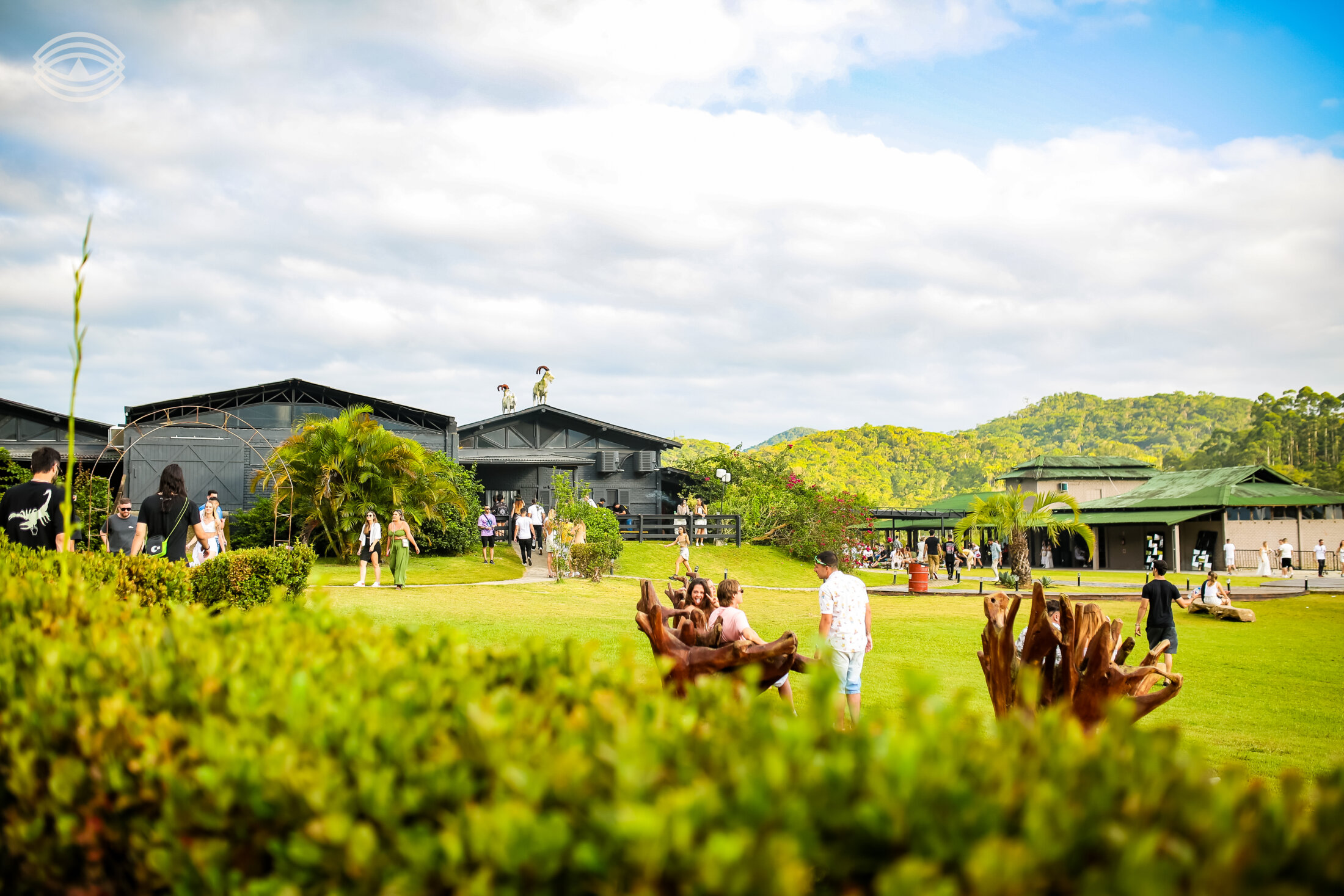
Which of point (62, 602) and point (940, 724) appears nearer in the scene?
point (940, 724)

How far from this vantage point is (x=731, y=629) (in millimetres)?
7043

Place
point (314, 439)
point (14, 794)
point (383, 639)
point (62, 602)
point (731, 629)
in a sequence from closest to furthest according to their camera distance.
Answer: point (14, 794) < point (383, 639) < point (62, 602) < point (731, 629) < point (314, 439)

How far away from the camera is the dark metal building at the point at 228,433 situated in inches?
1016

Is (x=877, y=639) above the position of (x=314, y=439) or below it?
below

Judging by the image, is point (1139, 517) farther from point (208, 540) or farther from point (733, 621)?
point (208, 540)

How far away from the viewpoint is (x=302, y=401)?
1115 inches

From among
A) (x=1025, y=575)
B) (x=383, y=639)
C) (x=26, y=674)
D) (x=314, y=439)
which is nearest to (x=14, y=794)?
(x=26, y=674)

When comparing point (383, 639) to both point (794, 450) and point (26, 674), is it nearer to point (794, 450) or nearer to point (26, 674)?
point (26, 674)

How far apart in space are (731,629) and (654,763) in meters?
5.44

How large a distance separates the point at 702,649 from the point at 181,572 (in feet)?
16.8

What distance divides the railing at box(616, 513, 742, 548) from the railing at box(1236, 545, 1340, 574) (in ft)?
74.7

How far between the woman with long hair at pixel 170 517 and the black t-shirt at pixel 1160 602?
39.1ft

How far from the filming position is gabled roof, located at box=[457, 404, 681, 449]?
33219 millimetres

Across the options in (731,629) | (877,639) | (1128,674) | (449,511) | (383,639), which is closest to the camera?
(383,639)
